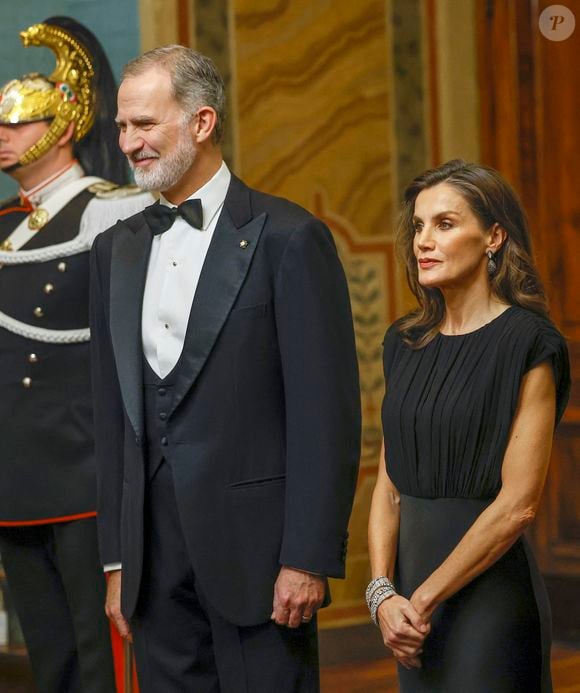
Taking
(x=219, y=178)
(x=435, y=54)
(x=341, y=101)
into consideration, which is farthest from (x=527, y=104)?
(x=219, y=178)

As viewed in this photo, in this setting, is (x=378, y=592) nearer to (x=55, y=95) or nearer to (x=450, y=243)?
(x=450, y=243)

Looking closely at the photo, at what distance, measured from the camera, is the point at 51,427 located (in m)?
3.52

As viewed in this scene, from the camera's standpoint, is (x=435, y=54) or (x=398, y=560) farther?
(x=435, y=54)

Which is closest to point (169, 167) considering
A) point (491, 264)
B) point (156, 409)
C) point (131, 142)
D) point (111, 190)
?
point (131, 142)

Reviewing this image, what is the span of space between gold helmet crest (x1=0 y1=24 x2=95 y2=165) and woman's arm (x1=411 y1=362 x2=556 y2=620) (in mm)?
1716

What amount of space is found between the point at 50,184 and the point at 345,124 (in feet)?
5.20

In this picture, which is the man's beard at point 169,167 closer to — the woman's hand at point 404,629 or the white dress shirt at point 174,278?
the white dress shirt at point 174,278

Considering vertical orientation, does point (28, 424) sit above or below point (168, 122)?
below

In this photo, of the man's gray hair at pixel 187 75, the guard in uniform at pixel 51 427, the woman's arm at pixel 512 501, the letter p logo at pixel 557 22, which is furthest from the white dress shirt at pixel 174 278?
the letter p logo at pixel 557 22

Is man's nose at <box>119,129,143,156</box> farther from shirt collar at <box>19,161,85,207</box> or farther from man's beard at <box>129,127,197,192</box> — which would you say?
shirt collar at <box>19,161,85,207</box>

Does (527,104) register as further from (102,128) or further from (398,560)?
(398,560)

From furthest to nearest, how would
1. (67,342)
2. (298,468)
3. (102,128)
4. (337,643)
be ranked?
(337,643) < (102,128) < (67,342) < (298,468)

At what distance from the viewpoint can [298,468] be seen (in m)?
2.45

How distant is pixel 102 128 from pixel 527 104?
1.88 meters
